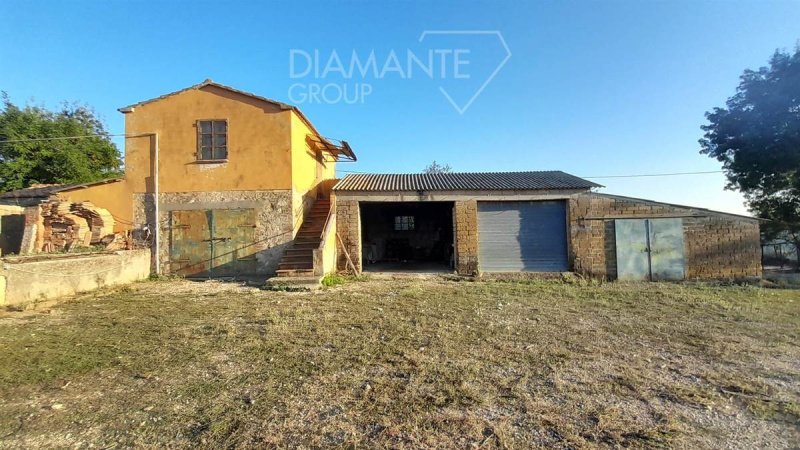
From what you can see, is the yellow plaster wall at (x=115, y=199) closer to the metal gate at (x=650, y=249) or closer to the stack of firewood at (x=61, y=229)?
the stack of firewood at (x=61, y=229)

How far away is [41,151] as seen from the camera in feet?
66.1

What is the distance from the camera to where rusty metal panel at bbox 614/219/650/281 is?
476 inches

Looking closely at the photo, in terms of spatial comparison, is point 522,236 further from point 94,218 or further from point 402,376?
point 94,218

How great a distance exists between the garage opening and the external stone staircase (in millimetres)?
4631

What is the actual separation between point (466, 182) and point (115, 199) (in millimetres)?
12566

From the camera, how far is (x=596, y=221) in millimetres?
12398

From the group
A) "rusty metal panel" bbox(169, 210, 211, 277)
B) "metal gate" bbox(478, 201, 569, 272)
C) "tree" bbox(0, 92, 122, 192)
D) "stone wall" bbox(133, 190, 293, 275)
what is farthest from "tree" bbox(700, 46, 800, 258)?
"tree" bbox(0, 92, 122, 192)

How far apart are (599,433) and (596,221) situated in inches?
428

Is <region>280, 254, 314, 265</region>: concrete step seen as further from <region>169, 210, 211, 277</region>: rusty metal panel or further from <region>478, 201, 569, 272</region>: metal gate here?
<region>478, 201, 569, 272</region>: metal gate

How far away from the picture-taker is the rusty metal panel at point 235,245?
489 inches

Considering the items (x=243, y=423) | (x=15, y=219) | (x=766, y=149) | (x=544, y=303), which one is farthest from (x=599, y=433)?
(x=766, y=149)

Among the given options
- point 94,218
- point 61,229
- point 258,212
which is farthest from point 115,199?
point 258,212

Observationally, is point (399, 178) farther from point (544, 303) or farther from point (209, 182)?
point (544, 303)

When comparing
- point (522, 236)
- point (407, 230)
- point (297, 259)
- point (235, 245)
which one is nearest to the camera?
point (297, 259)
